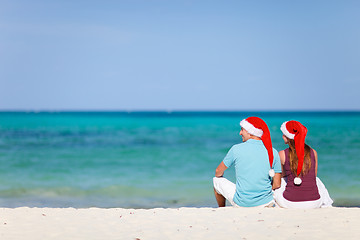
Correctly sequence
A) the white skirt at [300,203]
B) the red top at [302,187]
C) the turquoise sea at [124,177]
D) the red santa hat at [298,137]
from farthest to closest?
the turquoise sea at [124,177]
the white skirt at [300,203]
the red top at [302,187]
the red santa hat at [298,137]

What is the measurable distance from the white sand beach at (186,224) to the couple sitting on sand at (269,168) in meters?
0.16

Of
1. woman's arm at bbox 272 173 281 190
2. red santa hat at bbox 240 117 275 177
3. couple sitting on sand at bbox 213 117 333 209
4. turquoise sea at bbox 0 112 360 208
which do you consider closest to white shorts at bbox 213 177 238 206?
couple sitting on sand at bbox 213 117 333 209

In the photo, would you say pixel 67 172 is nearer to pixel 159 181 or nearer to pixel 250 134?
pixel 159 181

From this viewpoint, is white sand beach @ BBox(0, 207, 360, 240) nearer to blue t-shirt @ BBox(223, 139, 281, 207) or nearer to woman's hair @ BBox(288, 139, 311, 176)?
blue t-shirt @ BBox(223, 139, 281, 207)

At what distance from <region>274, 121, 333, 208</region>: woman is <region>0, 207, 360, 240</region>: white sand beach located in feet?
0.41

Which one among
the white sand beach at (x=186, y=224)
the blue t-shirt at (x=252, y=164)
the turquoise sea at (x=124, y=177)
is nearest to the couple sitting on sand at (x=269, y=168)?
the blue t-shirt at (x=252, y=164)

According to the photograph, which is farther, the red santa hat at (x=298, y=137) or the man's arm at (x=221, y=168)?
the man's arm at (x=221, y=168)

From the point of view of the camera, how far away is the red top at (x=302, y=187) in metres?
5.46

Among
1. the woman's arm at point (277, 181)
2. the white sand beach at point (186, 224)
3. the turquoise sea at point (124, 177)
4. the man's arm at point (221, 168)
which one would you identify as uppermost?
the man's arm at point (221, 168)

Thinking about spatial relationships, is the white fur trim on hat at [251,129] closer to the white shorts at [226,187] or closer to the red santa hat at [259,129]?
the red santa hat at [259,129]

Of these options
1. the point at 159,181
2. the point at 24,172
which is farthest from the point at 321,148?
the point at 24,172

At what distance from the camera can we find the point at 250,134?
5492mm

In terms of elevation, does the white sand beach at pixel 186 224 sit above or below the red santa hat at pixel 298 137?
below

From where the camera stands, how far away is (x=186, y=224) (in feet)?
17.6
